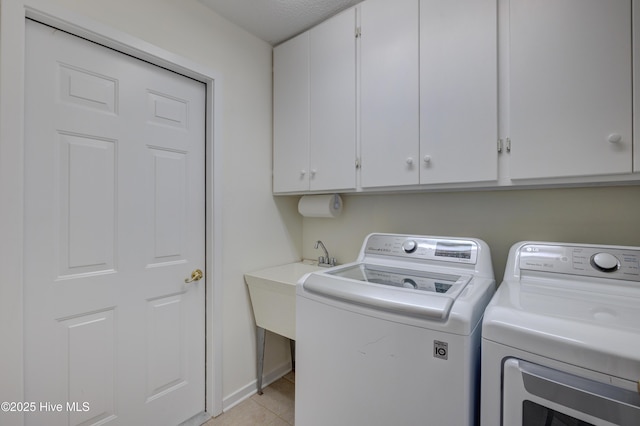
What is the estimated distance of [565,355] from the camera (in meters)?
0.71

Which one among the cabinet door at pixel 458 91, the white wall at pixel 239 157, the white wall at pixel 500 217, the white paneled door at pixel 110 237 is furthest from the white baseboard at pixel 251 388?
the cabinet door at pixel 458 91

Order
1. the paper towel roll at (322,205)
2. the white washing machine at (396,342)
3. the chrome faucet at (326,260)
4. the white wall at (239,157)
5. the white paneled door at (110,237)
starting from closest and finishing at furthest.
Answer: the white washing machine at (396,342) → the white paneled door at (110,237) → the white wall at (239,157) → the paper towel roll at (322,205) → the chrome faucet at (326,260)

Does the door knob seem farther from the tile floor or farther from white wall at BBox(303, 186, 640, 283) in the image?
white wall at BBox(303, 186, 640, 283)

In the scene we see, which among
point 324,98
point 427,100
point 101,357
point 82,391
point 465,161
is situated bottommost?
point 82,391

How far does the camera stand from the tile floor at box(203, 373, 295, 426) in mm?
1722

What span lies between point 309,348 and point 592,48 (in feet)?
5.24

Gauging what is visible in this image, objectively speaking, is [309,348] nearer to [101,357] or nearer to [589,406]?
[589,406]

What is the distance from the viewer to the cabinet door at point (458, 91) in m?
1.25

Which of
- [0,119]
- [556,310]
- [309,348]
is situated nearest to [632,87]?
[556,310]

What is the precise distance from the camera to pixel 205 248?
1.80 meters

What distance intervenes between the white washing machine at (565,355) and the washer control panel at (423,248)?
13.7 inches

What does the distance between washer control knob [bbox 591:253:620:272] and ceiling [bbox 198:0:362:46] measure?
1.75 m

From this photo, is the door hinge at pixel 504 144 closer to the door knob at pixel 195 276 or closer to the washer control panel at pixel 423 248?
the washer control panel at pixel 423 248

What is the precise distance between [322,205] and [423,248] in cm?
77
